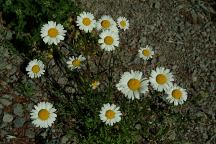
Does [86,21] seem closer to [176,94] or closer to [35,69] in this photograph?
[35,69]

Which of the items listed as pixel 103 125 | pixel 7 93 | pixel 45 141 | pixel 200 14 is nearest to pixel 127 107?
pixel 103 125

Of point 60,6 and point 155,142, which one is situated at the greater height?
point 60,6

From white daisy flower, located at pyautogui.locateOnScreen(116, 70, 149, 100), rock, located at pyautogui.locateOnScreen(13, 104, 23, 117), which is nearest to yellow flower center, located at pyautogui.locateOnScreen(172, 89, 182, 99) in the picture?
white daisy flower, located at pyautogui.locateOnScreen(116, 70, 149, 100)

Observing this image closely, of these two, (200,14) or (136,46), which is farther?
(200,14)

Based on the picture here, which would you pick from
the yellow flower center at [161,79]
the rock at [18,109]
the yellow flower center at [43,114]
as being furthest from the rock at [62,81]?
the yellow flower center at [161,79]

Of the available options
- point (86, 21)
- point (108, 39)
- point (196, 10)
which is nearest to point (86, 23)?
point (86, 21)

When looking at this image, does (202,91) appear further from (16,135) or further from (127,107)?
(16,135)

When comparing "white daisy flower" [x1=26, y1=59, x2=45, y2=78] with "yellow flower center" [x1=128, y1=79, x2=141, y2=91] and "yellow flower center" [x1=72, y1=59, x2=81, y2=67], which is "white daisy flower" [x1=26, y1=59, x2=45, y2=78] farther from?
"yellow flower center" [x1=128, y1=79, x2=141, y2=91]
